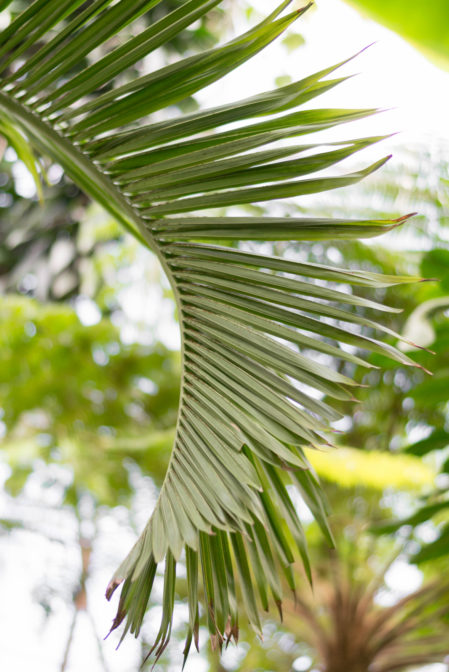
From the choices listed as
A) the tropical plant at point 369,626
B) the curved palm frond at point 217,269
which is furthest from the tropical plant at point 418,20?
the tropical plant at point 369,626

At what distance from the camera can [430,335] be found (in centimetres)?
93

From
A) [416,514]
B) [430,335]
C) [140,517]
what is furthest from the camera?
[140,517]

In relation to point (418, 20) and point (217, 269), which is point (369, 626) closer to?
point (217, 269)

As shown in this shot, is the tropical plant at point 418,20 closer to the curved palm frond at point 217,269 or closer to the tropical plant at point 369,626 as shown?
the curved palm frond at point 217,269

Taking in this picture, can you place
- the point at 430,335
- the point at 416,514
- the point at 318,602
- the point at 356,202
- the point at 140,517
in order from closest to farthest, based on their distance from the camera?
the point at 430,335, the point at 416,514, the point at 356,202, the point at 318,602, the point at 140,517

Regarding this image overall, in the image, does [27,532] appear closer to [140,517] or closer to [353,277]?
[140,517]

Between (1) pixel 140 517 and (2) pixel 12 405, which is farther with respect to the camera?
(1) pixel 140 517

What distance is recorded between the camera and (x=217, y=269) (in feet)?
2.05

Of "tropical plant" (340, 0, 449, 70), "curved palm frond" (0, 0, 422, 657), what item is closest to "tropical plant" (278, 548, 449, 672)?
"curved palm frond" (0, 0, 422, 657)

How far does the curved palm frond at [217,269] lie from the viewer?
563mm

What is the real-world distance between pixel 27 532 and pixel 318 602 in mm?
1891

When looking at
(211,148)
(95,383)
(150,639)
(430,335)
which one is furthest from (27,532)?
(211,148)

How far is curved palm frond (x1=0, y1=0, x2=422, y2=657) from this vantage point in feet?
1.85

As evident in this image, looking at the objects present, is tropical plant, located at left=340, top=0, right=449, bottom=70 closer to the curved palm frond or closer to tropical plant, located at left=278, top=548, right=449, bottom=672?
the curved palm frond
